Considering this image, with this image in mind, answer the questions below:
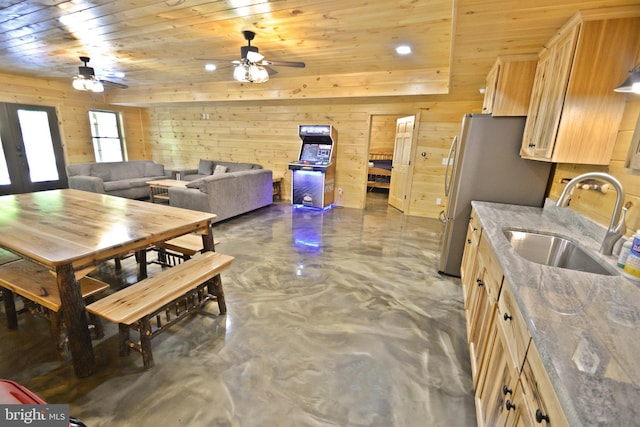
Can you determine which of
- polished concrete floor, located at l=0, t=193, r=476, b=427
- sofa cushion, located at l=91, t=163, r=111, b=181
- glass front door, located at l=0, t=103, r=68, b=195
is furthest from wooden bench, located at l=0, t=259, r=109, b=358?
glass front door, located at l=0, t=103, r=68, b=195

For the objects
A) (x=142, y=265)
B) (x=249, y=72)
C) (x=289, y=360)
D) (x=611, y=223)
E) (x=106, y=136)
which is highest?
(x=249, y=72)

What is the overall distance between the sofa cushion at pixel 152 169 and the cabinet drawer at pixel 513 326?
7.32m

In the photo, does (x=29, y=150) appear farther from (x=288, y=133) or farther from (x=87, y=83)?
(x=288, y=133)

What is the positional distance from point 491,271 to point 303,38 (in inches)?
117

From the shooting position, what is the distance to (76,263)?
4.89 ft

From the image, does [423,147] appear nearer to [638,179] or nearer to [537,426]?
[638,179]

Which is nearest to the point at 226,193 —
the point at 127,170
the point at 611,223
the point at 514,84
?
the point at 127,170

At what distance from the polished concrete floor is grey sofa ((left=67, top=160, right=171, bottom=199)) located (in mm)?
3219

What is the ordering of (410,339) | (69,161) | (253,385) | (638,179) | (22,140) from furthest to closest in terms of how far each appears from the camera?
(69,161) < (22,140) < (410,339) < (253,385) < (638,179)

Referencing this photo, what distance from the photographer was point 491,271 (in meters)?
1.51

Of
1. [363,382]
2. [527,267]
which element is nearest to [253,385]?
[363,382]

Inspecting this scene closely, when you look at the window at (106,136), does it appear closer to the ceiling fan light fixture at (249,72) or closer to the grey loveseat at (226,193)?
the grey loveseat at (226,193)

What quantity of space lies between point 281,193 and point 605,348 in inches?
241

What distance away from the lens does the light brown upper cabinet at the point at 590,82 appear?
1557mm
